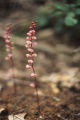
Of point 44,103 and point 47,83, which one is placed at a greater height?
point 47,83

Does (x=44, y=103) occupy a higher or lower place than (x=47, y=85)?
lower

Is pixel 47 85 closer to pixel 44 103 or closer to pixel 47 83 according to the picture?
pixel 47 83

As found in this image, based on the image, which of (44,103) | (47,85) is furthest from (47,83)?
(44,103)

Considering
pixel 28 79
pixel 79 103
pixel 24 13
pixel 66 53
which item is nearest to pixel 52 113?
pixel 79 103

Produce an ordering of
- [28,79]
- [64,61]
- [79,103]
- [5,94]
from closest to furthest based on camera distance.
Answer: [79,103] < [5,94] < [28,79] < [64,61]

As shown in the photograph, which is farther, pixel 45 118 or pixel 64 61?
pixel 64 61

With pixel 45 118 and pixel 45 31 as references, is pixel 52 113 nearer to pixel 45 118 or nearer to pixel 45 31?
pixel 45 118

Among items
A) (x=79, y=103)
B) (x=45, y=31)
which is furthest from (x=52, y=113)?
(x=45, y=31)

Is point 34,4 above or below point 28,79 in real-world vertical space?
above

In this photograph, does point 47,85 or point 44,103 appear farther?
point 47,85

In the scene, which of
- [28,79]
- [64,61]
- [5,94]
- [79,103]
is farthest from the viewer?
[64,61]

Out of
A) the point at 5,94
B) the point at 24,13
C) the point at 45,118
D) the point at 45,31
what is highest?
the point at 24,13
